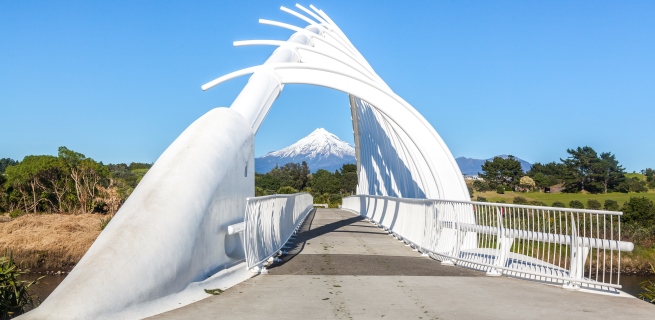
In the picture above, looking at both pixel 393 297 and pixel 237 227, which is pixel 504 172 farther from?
pixel 393 297

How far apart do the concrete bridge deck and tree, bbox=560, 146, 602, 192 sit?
81712mm

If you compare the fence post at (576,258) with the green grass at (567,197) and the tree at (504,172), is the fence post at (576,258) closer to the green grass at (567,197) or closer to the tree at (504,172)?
the green grass at (567,197)

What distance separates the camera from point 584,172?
89.5 metres

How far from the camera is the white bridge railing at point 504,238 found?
355 inches

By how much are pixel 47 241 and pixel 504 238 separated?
22.0m

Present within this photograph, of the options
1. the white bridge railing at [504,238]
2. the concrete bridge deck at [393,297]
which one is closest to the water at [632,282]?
the white bridge railing at [504,238]

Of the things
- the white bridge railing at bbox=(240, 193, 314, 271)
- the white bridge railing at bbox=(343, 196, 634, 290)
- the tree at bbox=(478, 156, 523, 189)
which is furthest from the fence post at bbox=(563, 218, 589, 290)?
the tree at bbox=(478, 156, 523, 189)

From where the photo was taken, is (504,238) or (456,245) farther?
(456,245)

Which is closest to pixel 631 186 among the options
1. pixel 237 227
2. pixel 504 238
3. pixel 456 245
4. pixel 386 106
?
pixel 386 106

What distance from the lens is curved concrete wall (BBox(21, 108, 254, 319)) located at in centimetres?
636

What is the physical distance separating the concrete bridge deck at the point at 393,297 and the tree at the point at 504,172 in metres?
90.4

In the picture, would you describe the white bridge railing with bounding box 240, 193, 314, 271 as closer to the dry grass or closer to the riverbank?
the riverbank

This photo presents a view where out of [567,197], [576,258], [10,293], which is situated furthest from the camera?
[567,197]

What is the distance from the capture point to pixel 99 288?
20.7ft
